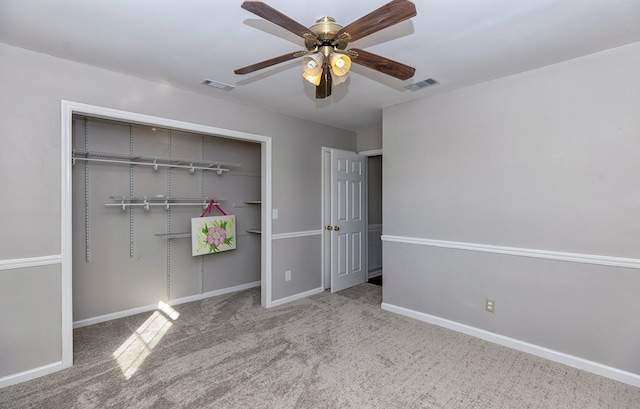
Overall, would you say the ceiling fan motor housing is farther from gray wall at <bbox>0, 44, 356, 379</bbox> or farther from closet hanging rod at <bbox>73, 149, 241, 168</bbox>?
closet hanging rod at <bbox>73, 149, 241, 168</bbox>

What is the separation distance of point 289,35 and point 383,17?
0.88m

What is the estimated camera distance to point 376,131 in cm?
471

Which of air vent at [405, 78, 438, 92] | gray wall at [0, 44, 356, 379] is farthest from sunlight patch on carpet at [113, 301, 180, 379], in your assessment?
air vent at [405, 78, 438, 92]

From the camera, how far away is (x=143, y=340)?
291cm

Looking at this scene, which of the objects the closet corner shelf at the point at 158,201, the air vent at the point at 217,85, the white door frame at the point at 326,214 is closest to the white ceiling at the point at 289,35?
the air vent at the point at 217,85

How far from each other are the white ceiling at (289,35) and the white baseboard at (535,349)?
2352mm

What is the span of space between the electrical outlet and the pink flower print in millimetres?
3102

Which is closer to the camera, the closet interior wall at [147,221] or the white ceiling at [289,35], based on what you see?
the white ceiling at [289,35]

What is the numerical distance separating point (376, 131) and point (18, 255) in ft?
13.7

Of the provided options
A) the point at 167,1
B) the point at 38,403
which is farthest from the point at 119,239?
the point at 167,1

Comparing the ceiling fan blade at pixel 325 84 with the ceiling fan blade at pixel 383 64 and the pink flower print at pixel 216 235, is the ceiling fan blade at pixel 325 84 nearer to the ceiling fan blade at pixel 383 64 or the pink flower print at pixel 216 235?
the ceiling fan blade at pixel 383 64

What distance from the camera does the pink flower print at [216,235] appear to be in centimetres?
396

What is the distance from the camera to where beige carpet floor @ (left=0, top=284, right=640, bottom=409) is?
205 cm

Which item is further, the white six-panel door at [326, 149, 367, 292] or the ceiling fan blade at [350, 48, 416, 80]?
the white six-panel door at [326, 149, 367, 292]
